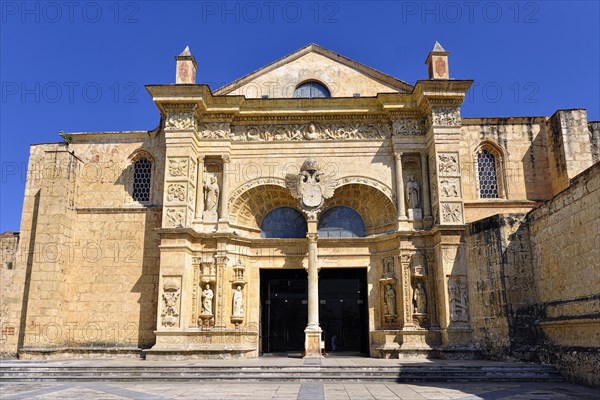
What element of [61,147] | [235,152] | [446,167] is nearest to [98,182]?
[61,147]

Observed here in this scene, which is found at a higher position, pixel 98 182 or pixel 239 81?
pixel 239 81

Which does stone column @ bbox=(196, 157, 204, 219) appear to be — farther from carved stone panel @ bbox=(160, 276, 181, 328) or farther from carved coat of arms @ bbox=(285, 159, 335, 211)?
carved coat of arms @ bbox=(285, 159, 335, 211)

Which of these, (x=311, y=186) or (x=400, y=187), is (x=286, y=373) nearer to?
(x=311, y=186)

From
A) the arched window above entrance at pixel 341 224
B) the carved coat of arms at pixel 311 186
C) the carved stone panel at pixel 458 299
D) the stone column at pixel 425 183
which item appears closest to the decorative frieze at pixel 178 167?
the carved coat of arms at pixel 311 186

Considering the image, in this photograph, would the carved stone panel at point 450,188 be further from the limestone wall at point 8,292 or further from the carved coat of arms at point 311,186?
the limestone wall at point 8,292

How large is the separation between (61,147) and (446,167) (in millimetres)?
14801

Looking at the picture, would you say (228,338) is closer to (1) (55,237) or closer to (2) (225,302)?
(2) (225,302)

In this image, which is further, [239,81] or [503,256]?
[239,81]

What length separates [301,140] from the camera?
20.6 meters

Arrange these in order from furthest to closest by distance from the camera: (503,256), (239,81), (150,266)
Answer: (239,81)
(150,266)
(503,256)

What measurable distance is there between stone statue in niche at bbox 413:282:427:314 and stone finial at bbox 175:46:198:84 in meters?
11.7

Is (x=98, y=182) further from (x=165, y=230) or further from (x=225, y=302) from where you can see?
(x=225, y=302)

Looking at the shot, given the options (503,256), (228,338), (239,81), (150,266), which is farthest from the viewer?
(239,81)

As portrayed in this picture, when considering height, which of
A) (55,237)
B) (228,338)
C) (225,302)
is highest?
(55,237)
